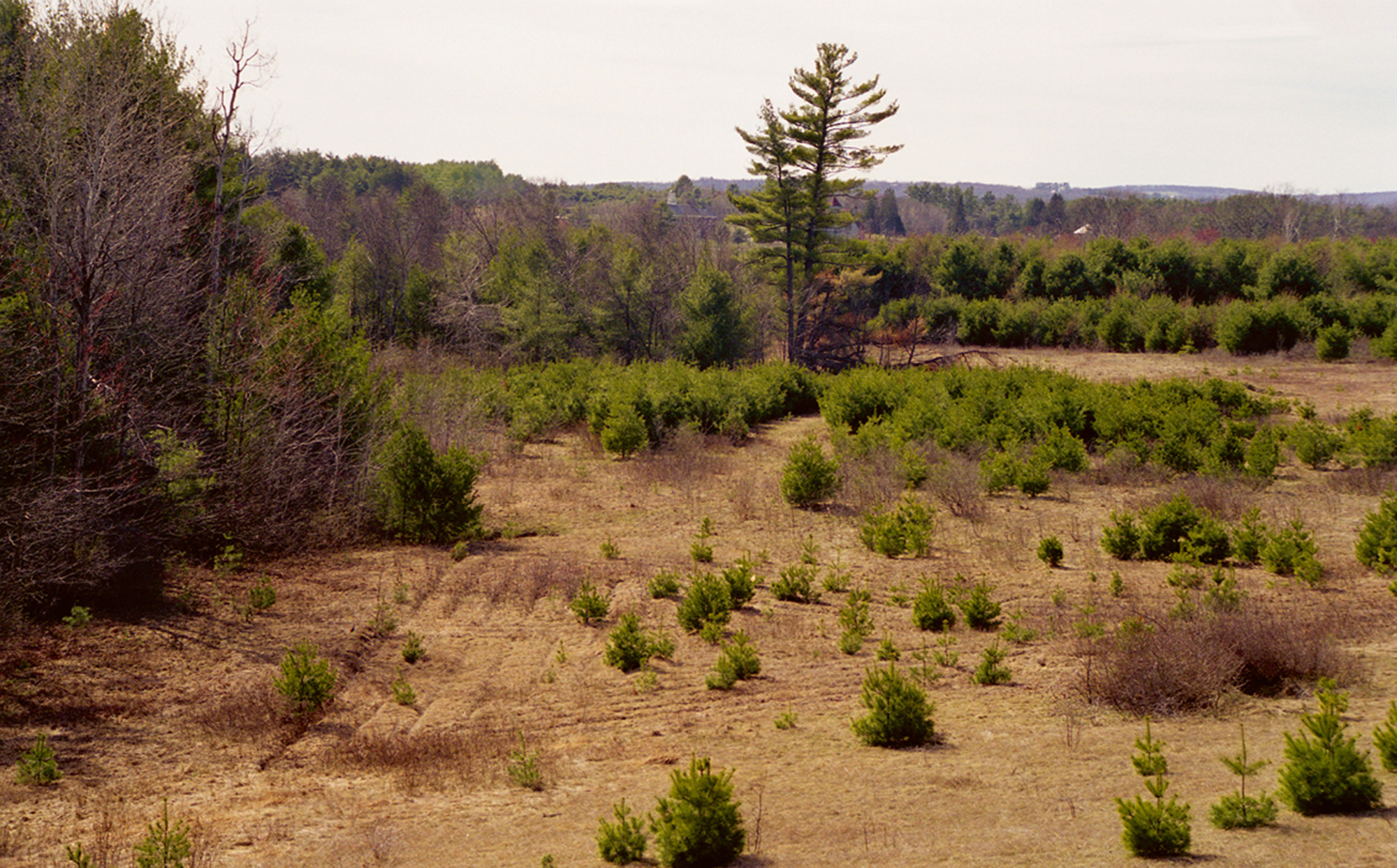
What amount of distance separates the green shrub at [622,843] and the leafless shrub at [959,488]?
10243 millimetres

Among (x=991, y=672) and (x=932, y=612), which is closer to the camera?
(x=991, y=672)

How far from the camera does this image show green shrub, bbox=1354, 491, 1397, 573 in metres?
10.5

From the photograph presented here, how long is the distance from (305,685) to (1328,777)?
680 centimetres

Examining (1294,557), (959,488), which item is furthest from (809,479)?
(1294,557)

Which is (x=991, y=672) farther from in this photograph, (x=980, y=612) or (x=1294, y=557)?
(x=1294, y=557)

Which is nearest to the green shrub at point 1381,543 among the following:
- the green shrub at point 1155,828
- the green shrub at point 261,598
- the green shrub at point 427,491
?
the green shrub at point 1155,828

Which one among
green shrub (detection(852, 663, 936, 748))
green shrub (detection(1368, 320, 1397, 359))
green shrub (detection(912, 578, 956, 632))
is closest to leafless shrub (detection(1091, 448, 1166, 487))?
green shrub (detection(912, 578, 956, 632))

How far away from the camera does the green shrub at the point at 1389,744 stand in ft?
17.1

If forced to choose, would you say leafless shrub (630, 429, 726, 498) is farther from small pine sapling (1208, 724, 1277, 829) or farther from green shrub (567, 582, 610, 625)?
small pine sapling (1208, 724, 1277, 829)

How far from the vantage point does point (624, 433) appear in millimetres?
20719

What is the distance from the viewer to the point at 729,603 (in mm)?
9859

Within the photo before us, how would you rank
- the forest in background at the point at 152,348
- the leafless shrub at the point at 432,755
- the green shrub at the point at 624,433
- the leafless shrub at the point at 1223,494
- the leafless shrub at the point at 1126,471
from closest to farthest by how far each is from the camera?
1. the leafless shrub at the point at 432,755
2. the forest in background at the point at 152,348
3. the leafless shrub at the point at 1223,494
4. the leafless shrub at the point at 1126,471
5. the green shrub at the point at 624,433

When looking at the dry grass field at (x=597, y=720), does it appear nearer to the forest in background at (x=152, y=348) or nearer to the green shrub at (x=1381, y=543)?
the green shrub at (x=1381, y=543)

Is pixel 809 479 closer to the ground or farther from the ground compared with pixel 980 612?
farther from the ground
